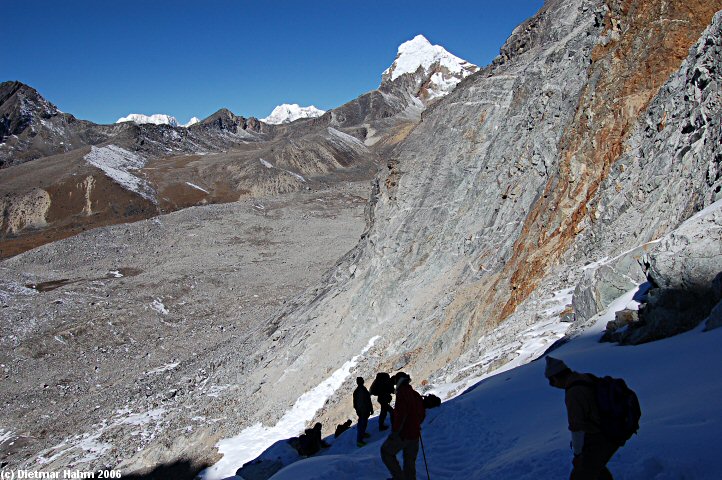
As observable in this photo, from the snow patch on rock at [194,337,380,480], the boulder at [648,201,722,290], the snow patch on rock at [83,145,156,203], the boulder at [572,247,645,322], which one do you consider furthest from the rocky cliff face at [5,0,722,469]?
the snow patch on rock at [83,145,156,203]

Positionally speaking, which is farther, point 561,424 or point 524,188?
point 524,188

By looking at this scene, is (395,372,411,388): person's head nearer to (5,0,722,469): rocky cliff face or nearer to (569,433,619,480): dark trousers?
(569,433,619,480): dark trousers

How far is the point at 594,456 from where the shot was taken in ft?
14.1

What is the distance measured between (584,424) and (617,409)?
0.37m

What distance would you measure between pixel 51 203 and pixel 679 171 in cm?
9300

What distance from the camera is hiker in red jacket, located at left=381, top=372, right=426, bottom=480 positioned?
20.5 ft

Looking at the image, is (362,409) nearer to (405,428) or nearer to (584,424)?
(405,428)

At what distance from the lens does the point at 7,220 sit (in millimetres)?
79500

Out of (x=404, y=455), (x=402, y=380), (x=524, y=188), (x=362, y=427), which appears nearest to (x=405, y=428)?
(x=404, y=455)

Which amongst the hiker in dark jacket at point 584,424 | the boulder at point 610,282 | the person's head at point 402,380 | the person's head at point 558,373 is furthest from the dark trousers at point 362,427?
the person's head at point 558,373

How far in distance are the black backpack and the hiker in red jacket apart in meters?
2.55

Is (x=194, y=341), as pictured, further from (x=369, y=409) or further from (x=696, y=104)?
(x=696, y=104)

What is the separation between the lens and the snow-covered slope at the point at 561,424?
4688mm

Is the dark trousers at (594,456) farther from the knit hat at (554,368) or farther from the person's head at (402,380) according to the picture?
the person's head at (402,380)
